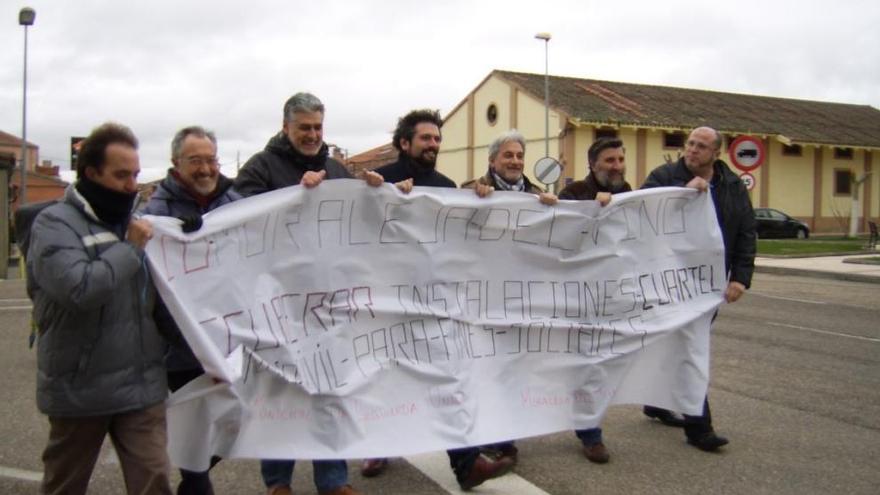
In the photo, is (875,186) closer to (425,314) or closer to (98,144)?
(425,314)

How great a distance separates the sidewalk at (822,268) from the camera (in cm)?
1716

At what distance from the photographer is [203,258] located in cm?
356

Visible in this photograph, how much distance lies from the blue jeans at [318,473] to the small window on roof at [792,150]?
40.0 metres

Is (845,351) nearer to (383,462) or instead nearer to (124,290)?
(383,462)

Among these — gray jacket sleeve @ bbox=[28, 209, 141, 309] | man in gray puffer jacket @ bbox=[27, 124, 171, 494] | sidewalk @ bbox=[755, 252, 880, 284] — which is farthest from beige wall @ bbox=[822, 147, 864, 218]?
gray jacket sleeve @ bbox=[28, 209, 141, 309]

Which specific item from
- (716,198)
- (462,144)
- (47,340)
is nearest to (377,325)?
(47,340)

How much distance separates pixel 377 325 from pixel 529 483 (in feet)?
3.85

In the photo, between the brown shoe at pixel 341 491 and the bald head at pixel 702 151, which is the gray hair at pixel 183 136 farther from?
the bald head at pixel 702 151

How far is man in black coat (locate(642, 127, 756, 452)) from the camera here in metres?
5.12

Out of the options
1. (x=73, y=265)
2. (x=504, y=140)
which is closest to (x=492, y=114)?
(x=504, y=140)

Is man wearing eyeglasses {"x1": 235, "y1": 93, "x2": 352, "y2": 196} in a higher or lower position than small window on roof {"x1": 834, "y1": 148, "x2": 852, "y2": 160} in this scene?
lower

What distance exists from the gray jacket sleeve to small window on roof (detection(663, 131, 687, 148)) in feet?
117

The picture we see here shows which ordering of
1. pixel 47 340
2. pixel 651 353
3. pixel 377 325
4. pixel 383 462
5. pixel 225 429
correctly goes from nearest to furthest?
pixel 47 340 < pixel 225 429 < pixel 377 325 < pixel 383 462 < pixel 651 353

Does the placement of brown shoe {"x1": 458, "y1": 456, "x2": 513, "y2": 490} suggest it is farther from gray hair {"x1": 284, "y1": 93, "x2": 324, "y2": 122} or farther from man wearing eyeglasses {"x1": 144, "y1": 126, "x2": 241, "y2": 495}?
gray hair {"x1": 284, "y1": 93, "x2": 324, "y2": 122}
